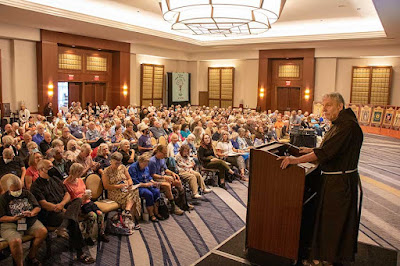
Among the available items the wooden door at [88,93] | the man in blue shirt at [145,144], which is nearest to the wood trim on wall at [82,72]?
the wooden door at [88,93]

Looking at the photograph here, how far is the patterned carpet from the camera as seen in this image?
4.77m

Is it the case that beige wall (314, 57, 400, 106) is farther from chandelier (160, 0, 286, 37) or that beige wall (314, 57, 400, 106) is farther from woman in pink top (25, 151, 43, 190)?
woman in pink top (25, 151, 43, 190)

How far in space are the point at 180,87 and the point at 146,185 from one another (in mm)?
18088

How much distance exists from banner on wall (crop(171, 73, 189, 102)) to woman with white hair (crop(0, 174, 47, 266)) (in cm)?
1883

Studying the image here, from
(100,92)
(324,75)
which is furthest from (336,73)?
(100,92)

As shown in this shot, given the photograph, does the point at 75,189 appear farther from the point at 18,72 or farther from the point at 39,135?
the point at 18,72

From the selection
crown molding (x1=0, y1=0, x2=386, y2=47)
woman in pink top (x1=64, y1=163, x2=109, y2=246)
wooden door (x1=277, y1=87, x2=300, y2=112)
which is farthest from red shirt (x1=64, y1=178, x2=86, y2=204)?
wooden door (x1=277, y1=87, x2=300, y2=112)

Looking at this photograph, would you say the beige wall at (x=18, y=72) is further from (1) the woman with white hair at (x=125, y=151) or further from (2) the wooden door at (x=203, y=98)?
(2) the wooden door at (x=203, y=98)

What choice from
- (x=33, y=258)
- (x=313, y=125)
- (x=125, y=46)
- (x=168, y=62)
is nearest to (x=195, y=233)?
(x=33, y=258)

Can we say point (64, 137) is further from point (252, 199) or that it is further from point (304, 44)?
point (304, 44)

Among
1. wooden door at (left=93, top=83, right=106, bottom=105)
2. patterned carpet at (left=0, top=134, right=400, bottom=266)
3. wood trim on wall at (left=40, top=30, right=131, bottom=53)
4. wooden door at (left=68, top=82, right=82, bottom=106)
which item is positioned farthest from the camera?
wooden door at (left=93, top=83, right=106, bottom=105)

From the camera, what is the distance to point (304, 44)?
60.8 ft

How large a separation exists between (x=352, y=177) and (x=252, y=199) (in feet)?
3.34

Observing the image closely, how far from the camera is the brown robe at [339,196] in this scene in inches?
142
